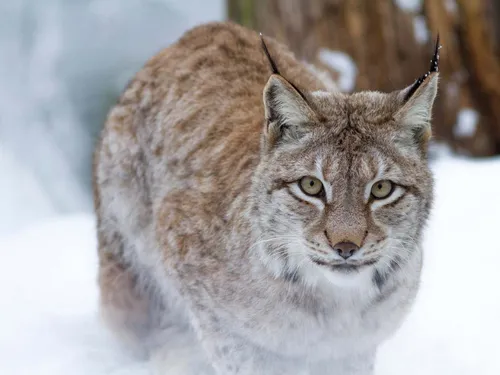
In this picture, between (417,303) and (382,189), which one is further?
(417,303)

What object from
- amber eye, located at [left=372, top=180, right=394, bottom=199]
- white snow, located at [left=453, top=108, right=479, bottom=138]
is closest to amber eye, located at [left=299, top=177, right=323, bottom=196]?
amber eye, located at [left=372, top=180, right=394, bottom=199]

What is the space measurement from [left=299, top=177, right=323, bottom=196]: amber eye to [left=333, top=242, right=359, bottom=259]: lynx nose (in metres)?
0.26

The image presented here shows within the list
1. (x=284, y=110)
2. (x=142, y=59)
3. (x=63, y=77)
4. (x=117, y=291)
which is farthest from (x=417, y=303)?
(x=63, y=77)

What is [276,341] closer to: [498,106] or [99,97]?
[498,106]

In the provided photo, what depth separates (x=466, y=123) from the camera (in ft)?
26.3

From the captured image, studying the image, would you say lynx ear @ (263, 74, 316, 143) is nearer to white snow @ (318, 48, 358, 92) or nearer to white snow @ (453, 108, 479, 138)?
white snow @ (318, 48, 358, 92)

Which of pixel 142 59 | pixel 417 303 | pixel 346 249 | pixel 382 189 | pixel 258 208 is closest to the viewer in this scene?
pixel 346 249

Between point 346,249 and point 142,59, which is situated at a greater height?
point 142,59

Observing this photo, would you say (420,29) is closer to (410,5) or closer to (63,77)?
(410,5)

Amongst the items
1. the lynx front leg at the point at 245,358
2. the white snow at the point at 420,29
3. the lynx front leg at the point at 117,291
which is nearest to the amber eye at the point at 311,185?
the lynx front leg at the point at 245,358

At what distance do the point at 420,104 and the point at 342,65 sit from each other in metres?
4.39

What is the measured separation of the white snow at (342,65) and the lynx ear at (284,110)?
4270mm

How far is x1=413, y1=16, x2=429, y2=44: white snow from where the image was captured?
7.89m

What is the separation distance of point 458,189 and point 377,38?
1.68 meters
